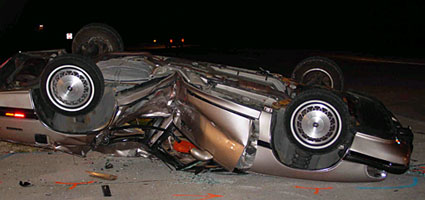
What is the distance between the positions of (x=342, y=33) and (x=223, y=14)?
27.4 metres

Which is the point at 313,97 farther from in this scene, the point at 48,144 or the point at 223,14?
the point at 223,14

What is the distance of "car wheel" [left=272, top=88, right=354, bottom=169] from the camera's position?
4.30 metres

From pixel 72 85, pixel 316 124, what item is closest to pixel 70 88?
pixel 72 85

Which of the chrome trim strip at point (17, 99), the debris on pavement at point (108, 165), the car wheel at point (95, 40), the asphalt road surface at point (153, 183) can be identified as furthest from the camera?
the car wheel at point (95, 40)

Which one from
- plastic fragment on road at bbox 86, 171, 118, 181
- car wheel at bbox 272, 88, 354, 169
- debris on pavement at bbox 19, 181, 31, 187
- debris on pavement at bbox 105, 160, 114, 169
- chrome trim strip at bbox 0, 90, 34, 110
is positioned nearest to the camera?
car wheel at bbox 272, 88, 354, 169

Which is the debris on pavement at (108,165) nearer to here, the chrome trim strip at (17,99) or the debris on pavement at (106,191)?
the debris on pavement at (106,191)

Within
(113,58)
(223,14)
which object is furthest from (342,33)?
(113,58)

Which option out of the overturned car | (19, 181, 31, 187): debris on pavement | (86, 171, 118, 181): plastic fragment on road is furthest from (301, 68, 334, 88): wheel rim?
(19, 181, 31, 187): debris on pavement

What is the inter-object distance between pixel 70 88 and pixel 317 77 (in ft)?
12.4

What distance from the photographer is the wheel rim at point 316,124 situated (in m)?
4.32

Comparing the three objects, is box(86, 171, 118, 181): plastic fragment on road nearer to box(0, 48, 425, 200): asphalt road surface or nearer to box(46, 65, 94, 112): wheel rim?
box(0, 48, 425, 200): asphalt road surface

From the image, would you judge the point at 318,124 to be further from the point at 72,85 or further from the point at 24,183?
the point at 24,183

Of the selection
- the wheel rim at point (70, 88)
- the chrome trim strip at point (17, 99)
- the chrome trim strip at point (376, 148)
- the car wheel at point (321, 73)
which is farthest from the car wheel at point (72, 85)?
the car wheel at point (321, 73)

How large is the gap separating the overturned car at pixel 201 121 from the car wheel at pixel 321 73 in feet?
3.71
